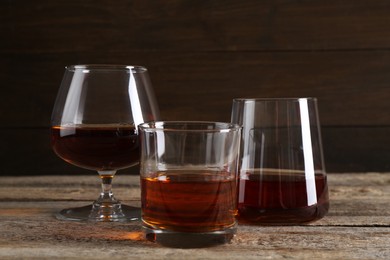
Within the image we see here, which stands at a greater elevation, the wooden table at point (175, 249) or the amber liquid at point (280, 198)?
the amber liquid at point (280, 198)

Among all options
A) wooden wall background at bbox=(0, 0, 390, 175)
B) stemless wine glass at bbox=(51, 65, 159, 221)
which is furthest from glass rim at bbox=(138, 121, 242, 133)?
wooden wall background at bbox=(0, 0, 390, 175)

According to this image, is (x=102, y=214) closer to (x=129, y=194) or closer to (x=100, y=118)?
(x=100, y=118)

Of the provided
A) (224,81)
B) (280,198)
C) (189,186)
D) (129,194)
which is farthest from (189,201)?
(224,81)

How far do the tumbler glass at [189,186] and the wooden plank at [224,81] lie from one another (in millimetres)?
750

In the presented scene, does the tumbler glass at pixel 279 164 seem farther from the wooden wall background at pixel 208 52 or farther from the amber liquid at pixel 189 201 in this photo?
the wooden wall background at pixel 208 52

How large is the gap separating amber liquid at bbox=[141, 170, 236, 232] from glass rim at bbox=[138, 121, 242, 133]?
46 millimetres

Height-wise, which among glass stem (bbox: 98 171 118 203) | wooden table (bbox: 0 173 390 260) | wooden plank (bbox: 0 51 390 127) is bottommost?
wooden table (bbox: 0 173 390 260)

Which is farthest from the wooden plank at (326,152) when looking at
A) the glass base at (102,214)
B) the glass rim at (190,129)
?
the glass rim at (190,129)

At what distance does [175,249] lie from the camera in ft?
2.35

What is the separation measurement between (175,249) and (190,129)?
144 millimetres

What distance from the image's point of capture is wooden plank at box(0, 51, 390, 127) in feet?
4.84

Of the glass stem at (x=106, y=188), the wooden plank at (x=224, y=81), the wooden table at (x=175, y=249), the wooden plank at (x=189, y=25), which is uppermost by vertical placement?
the wooden plank at (x=189, y=25)

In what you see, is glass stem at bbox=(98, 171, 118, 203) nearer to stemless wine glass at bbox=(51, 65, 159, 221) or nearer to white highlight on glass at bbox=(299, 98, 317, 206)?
stemless wine glass at bbox=(51, 65, 159, 221)

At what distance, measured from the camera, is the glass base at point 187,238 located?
72 cm
